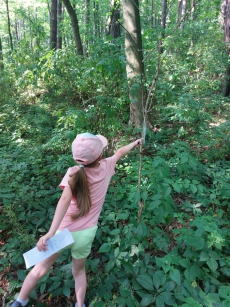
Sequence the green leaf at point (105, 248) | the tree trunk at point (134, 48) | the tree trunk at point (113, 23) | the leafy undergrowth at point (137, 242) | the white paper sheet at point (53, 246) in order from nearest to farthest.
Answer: the white paper sheet at point (53, 246) < the leafy undergrowth at point (137, 242) < the green leaf at point (105, 248) < the tree trunk at point (134, 48) < the tree trunk at point (113, 23)

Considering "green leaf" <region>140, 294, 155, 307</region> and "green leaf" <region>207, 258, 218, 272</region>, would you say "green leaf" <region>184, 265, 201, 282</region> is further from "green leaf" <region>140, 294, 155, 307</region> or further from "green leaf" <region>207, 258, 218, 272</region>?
"green leaf" <region>140, 294, 155, 307</region>

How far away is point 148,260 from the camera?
2.08 meters

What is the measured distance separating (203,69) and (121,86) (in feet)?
9.32

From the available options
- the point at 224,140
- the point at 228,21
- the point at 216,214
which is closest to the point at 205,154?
the point at 224,140

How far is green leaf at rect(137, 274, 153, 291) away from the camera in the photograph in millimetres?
1796

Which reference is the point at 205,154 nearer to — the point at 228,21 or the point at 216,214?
the point at 216,214

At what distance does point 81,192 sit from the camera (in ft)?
5.50

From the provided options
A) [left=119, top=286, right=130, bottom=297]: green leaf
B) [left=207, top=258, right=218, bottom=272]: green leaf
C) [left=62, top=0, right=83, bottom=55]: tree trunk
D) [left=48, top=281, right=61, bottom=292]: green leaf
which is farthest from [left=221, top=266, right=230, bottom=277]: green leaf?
[left=62, top=0, right=83, bottom=55]: tree trunk

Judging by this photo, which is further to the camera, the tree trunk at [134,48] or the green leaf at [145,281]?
the tree trunk at [134,48]

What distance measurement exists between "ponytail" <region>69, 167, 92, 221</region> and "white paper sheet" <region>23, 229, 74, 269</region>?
0.52ft

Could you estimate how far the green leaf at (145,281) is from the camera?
180 centimetres

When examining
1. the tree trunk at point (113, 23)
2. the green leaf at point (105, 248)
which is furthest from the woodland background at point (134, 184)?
the tree trunk at point (113, 23)

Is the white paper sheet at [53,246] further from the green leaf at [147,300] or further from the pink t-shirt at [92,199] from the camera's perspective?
the green leaf at [147,300]

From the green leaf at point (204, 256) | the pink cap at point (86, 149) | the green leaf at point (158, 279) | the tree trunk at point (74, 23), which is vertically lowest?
Result: the green leaf at point (158, 279)
